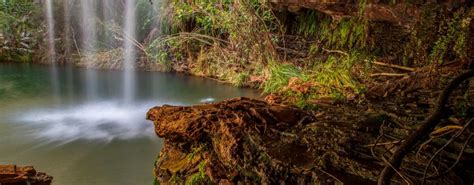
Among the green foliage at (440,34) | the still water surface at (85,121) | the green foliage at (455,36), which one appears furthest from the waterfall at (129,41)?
the green foliage at (455,36)

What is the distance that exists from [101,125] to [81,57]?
5532mm

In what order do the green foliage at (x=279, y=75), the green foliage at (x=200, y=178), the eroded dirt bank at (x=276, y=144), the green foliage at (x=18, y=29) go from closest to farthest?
the eroded dirt bank at (x=276, y=144)
the green foliage at (x=200, y=178)
the green foliage at (x=279, y=75)
the green foliage at (x=18, y=29)

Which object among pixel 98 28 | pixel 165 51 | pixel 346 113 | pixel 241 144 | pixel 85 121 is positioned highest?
pixel 98 28

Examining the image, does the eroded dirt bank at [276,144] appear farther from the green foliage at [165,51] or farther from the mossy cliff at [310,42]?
the green foliage at [165,51]

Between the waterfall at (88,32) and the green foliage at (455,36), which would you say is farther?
the waterfall at (88,32)

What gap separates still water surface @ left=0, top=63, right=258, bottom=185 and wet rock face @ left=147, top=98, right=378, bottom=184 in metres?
0.73

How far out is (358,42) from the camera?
5035 millimetres

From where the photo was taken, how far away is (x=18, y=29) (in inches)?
378

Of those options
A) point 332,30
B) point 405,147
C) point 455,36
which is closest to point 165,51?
point 332,30

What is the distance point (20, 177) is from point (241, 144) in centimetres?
148

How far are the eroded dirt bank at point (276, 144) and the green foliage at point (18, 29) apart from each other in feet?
27.8

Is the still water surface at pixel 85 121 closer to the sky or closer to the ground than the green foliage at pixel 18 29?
closer to the ground

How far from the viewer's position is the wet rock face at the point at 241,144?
5.57 ft

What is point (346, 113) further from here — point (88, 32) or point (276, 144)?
point (88, 32)
